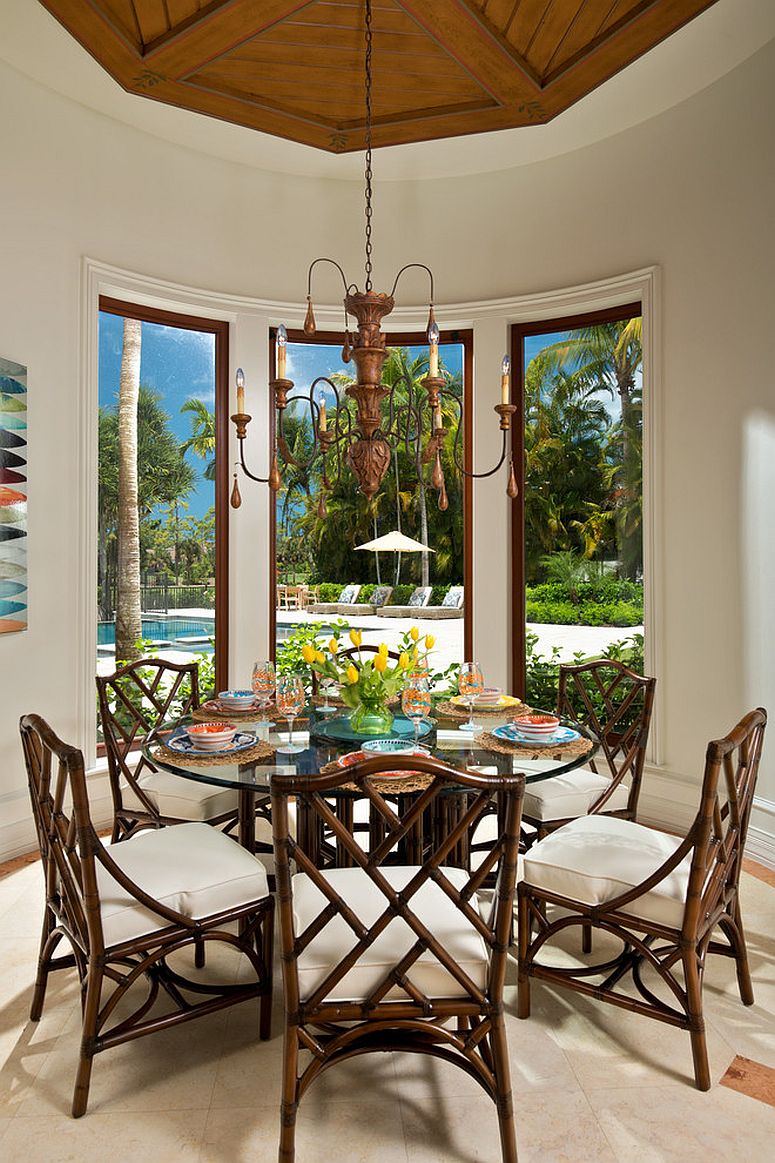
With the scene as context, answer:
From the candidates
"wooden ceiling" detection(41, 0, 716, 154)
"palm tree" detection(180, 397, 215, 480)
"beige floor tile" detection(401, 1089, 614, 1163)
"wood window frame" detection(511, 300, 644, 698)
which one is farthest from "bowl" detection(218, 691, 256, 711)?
"wooden ceiling" detection(41, 0, 716, 154)

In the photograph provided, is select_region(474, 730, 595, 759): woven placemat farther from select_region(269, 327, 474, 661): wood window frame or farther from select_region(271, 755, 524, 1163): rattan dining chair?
select_region(269, 327, 474, 661): wood window frame

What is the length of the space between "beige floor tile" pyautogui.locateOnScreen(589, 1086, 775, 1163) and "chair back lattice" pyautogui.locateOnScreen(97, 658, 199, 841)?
1687 millimetres

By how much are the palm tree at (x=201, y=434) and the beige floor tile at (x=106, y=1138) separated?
317 cm

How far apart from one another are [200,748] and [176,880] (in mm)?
472

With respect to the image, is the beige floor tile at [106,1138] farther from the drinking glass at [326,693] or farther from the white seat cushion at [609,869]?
the drinking glass at [326,693]

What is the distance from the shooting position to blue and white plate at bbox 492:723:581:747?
2.41 m

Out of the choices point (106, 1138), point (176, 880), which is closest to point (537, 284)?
point (176, 880)

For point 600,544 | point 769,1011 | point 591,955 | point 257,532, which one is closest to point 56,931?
point 591,955

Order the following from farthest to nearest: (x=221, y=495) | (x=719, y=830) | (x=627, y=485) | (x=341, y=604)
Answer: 1. (x=341, y=604)
2. (x=221, y=495)
3. (x=627, y=485)
4. (x=719, y=830)

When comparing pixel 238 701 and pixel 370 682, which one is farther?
pixel 238 701

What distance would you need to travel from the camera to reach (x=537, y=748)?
238 centimetres

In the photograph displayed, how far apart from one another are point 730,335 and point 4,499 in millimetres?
3278

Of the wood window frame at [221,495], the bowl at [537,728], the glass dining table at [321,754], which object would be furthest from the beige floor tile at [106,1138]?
→ the wood window frame at [221,495]

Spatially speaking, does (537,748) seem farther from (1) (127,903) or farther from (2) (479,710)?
(1) (127,903)
